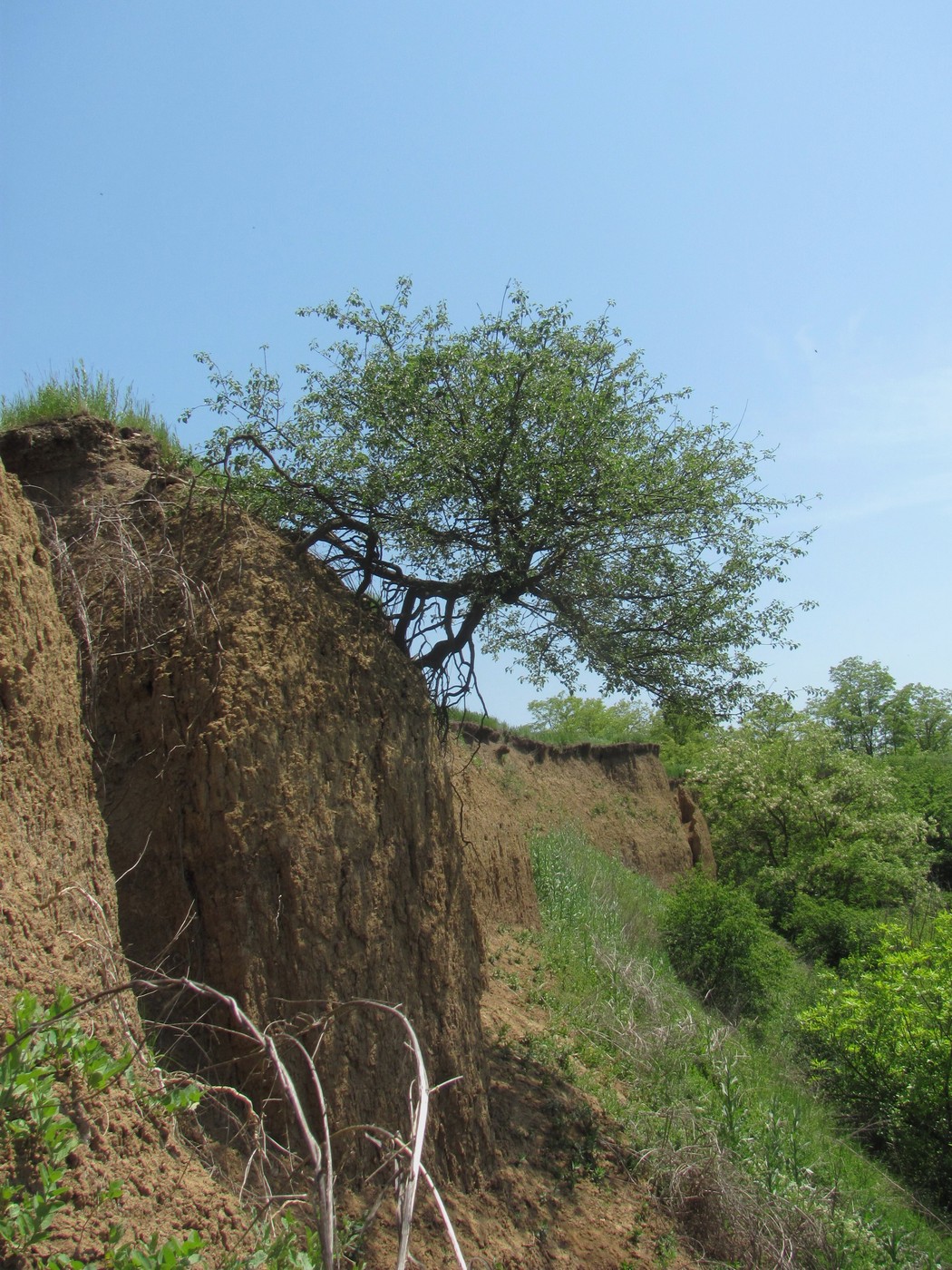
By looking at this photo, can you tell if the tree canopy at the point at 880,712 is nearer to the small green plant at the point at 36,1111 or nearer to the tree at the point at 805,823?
the tree at the point at 805,823

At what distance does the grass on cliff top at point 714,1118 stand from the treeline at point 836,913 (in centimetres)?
61

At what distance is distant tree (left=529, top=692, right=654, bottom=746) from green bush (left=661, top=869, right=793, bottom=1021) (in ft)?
94.7

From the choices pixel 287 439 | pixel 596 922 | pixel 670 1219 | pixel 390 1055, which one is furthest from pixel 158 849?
pixel 596 922

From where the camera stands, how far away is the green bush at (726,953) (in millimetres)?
14133

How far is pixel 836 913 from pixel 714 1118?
10.8 m

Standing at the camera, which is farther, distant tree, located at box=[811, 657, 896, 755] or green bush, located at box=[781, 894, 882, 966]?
distant tree, located at box=[811, 657, 896, 755]

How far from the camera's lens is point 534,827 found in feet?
54.7

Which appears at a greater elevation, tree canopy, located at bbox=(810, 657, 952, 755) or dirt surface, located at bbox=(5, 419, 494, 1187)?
tree canopy, located at bbox=(810, 657, 952, 755)

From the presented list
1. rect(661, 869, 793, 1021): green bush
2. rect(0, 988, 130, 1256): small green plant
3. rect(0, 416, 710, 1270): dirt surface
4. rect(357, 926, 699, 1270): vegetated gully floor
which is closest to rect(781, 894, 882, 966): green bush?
rect(661, 869, 793, 1021): green bush

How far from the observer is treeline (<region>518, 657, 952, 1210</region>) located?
10664 millimetres

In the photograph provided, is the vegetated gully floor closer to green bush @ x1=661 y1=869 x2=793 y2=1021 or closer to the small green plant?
the small green plant

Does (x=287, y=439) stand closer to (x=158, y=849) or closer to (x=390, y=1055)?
(x=158, y=849)

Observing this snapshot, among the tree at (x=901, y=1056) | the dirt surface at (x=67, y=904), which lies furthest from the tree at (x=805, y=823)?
the dirt surface at (x=67, y=904)

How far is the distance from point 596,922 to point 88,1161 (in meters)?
10.7
